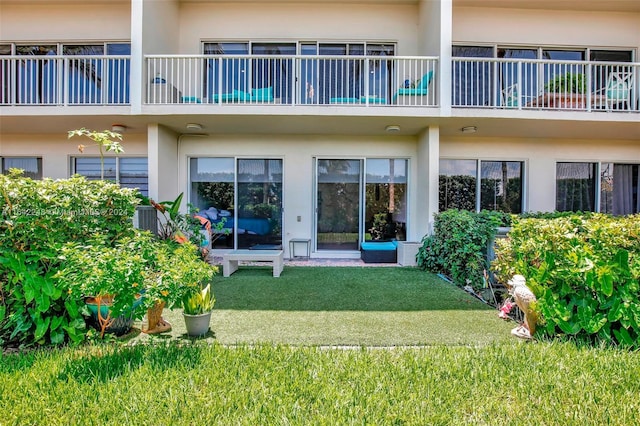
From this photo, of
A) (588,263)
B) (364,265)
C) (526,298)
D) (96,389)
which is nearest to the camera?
(96,389)

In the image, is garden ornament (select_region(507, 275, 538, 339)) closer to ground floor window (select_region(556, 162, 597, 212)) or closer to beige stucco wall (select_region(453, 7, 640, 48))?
ground floor window (select_region(556, 162, 597, 212))

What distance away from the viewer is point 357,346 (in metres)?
3.32

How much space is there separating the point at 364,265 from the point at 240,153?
14.0ft

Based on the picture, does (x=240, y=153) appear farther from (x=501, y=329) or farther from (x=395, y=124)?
(x=501, y=329)

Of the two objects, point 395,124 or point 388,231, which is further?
point 388,231

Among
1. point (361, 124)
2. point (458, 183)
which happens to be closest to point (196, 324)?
point (361, 124)

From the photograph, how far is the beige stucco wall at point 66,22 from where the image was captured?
8414 millimetres

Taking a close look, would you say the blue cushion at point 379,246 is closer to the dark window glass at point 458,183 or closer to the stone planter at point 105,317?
the dark window glass at point 458,183

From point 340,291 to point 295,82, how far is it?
5131 mm

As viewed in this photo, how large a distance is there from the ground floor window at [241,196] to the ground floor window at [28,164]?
4113 millimetres

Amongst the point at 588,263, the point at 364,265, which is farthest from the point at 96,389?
the point at 364,265

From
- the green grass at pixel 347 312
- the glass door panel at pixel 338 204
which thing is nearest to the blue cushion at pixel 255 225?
the glass door panel at pixel 338 204

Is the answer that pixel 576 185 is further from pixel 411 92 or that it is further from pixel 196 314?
pixel 196 314

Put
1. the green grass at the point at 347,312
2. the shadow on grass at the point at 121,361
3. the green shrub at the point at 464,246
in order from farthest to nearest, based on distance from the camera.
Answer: the green shrub at the point at 464,246 < the green grass at the point at 347,312 < the shadow on grass at the point at 121,361
